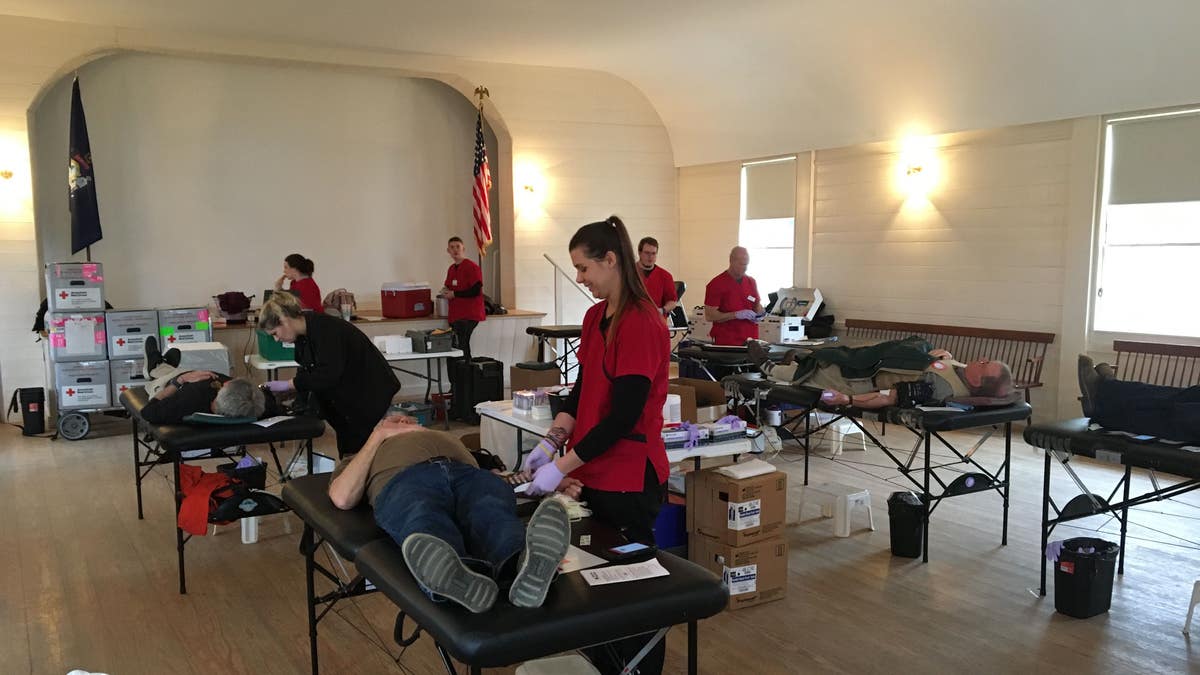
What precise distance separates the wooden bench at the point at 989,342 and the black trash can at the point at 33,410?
22.7 feet

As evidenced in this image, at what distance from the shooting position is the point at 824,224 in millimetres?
8422

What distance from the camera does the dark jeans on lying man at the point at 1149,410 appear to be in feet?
10.8

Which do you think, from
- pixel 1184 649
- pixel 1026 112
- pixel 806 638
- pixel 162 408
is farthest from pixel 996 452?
pixel 162 408

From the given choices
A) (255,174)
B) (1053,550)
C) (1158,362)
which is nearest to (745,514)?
(1053,550)

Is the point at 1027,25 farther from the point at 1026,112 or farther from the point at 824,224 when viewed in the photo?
the point at 824,224

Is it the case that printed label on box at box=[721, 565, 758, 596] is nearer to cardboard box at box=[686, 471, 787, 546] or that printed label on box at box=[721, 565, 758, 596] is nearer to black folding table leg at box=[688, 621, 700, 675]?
cardboard box at box=[686, 471, 787, 546]

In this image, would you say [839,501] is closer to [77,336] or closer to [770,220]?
[770,220]

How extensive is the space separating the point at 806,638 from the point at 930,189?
5231mm

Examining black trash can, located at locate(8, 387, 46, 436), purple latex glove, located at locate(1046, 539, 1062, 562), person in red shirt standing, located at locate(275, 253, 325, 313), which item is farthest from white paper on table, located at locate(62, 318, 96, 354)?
purple latex glove, located at locate(1046, 539, 1062, 562)

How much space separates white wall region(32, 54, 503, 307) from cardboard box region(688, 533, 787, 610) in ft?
20.5

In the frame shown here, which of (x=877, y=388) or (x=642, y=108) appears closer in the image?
(x=877, y=388)

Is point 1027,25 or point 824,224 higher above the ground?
point 1027,25

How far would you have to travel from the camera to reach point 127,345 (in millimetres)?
6816

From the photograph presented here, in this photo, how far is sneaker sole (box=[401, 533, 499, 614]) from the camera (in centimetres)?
183
